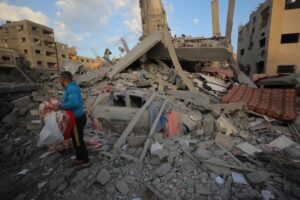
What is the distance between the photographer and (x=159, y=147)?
3412mm

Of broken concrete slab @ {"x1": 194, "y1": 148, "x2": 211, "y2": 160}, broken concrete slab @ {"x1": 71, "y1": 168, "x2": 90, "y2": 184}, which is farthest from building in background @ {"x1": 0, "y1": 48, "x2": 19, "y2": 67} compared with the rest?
broken concrete slab @ {"x1": 194, "y1": 148, "x2": 211, "y2": 160}

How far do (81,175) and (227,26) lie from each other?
1097 centimetres

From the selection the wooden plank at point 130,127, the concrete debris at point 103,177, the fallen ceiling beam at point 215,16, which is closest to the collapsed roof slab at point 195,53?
the fallen ceiling beam at point 215,16

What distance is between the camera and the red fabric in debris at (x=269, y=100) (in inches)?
202

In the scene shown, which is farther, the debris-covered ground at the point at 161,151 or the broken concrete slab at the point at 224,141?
the broken concrete slab at the point at 224,141

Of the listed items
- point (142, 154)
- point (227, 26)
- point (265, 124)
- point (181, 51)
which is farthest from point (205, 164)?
point (227, 26)

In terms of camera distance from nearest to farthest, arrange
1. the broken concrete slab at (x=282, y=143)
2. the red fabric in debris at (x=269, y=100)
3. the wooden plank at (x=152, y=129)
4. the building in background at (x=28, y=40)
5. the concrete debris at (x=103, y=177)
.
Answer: the concrete debris at (x=103, y=177)
the wooden plank at (x=152, y=129)
the broken concrete slab at (x=282, y=143)
the red fabric in debris at (x=269, y=100)
the building in background at (x=28, y=40)

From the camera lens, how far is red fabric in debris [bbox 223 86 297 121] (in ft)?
16.8

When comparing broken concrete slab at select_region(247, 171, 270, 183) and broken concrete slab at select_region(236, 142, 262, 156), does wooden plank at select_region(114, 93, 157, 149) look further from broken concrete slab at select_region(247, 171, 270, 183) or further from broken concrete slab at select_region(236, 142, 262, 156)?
broken concrete slab at select_region(247, 171, 270, 183)

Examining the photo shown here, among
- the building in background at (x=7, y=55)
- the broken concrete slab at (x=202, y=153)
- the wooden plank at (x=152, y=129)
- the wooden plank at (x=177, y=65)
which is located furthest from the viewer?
the building in background at (x=7, y=55)

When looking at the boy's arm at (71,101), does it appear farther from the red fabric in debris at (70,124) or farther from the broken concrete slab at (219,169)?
the broken concrete slab at (219,169)

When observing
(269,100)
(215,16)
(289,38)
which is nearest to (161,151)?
(269,100)

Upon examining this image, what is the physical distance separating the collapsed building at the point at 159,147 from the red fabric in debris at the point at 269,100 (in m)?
0.03

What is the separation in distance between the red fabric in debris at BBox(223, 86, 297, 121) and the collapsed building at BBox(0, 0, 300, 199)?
0.03 m
